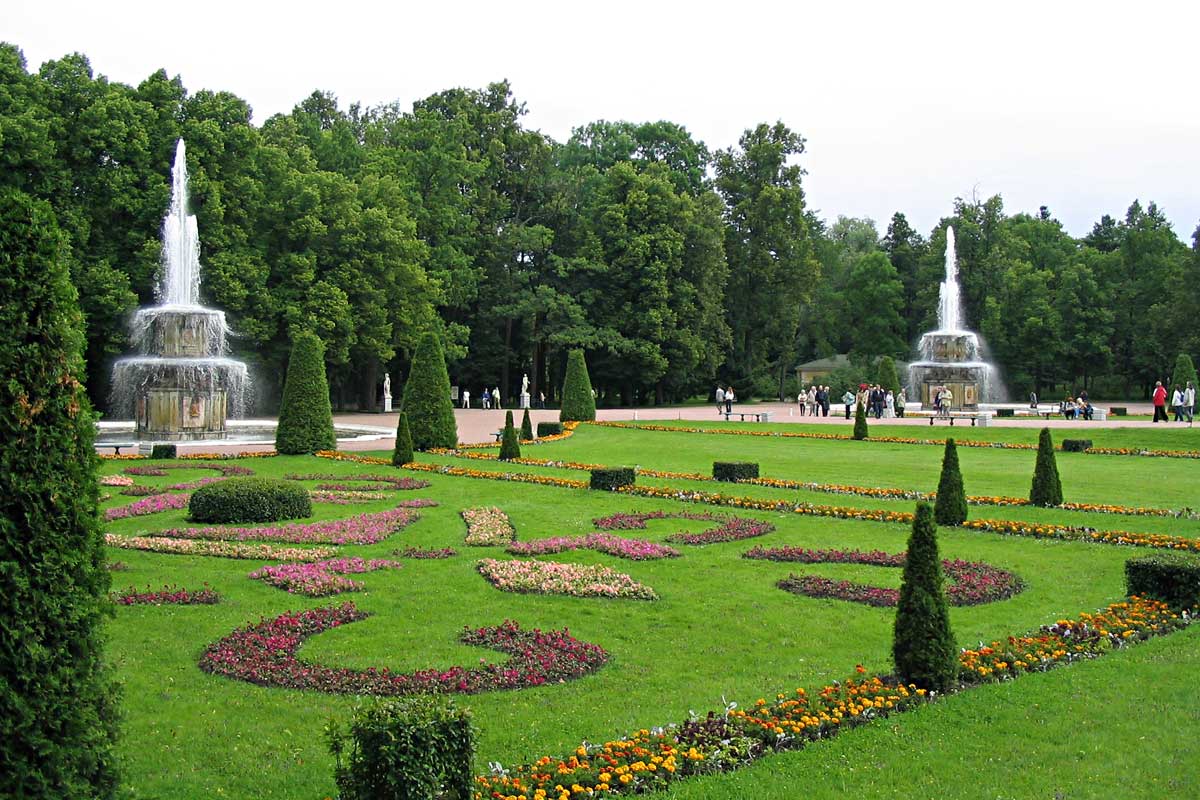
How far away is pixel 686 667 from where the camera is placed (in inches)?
327

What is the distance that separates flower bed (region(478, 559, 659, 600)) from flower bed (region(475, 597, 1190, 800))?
356 cm

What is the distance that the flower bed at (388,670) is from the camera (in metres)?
7.67

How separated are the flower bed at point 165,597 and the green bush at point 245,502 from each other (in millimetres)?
4562

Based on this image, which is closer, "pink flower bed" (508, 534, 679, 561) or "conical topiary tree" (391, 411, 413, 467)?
"pink flower bed" (508, 534, 679, 561)

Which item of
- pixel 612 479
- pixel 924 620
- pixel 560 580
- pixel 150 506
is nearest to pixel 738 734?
pixel 924 620

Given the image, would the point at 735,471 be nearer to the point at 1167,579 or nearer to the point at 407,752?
the point at 1167,579

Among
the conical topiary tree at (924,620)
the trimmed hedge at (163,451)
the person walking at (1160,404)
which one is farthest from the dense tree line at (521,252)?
the conical topiary tree at (924,620)

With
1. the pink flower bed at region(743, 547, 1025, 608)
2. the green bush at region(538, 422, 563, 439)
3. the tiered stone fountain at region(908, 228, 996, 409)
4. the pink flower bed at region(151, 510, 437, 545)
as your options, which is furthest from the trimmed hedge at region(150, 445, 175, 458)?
the tiered stone fountain at region(908, 228, 996, 409)

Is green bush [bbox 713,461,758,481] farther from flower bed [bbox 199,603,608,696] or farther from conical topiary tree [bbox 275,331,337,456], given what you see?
flower bed [bbox 199,603,608,696]

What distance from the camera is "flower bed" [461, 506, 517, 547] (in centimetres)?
1368

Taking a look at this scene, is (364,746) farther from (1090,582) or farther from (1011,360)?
(1011,360)

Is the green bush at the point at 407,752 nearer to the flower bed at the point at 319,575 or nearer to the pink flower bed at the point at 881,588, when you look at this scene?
the flower bed at the point at 319,575

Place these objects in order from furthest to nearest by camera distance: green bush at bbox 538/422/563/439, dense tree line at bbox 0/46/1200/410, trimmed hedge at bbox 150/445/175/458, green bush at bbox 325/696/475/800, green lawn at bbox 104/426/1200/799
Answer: dense tree line at bbox 0/46/1200/410, green bush at bbox 538/422/563/439, trimmed hedge at bbox 150/445/175/458, green lawn at bbox 104/426/1200/799, green bush at bbox 325/696/475/800

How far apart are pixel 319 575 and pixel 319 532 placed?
118 inches
